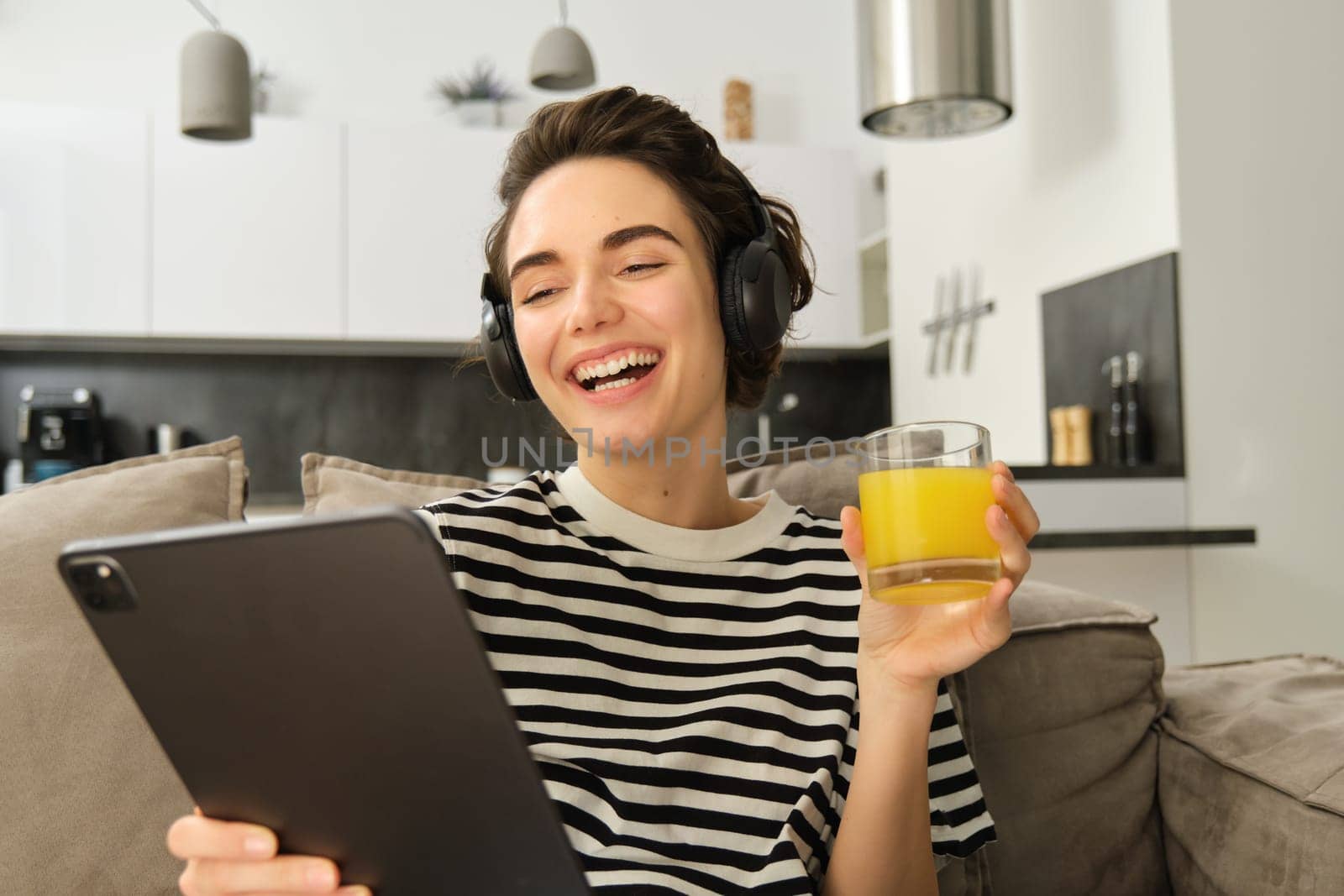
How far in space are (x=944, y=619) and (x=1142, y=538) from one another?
1.88 m

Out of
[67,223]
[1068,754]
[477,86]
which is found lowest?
[1068,754]

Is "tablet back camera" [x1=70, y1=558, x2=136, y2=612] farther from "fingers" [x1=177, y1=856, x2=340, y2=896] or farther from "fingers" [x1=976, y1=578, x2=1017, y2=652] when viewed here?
"fingers" [x1=976, y1=578, x2=1017, y2=652]

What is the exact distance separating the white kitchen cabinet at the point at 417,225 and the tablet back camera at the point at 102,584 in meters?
3.64

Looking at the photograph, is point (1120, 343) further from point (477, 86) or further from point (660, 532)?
point (477, 86)

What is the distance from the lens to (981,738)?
1372 millimetres

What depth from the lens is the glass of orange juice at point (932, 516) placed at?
87cm

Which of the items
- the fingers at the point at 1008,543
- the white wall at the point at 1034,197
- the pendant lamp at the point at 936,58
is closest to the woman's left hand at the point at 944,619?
the fingers at the point at 1008,543

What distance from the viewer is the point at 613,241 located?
1.25 metres

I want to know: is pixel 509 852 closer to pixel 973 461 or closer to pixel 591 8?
pixel 973 461

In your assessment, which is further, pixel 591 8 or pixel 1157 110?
pixel 591 8

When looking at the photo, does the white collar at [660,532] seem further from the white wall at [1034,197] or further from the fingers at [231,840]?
the white wall at [1034,197]

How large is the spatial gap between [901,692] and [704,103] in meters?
4.17

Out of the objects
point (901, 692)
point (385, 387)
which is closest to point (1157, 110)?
point (901, 692)

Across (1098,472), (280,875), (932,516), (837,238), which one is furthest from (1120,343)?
(280,875)
